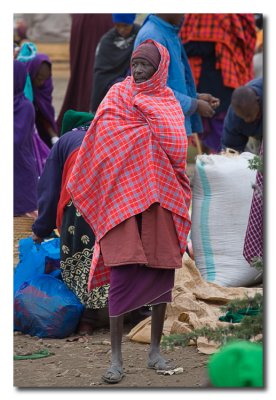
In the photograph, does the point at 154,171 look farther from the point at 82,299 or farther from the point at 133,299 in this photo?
the point at 82,299

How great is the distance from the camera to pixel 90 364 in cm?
516

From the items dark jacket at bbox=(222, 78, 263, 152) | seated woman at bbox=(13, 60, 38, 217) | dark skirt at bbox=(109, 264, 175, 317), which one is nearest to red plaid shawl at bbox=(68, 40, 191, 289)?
dark skirt at bbox=(109, 264, 175, 317)

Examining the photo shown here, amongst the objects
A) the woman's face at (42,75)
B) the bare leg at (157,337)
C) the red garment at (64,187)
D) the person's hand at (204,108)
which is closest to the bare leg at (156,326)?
the bare leg at (157,337)

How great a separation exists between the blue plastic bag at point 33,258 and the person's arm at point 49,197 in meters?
0.46

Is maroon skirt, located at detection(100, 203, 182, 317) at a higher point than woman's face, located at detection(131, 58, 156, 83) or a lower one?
lower

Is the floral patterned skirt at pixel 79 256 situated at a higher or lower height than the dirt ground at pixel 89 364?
higher

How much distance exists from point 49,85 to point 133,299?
4662 mm

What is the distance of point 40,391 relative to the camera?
4.40 m

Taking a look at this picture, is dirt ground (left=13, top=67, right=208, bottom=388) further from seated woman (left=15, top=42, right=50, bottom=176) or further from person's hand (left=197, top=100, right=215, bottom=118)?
seated woman (left=15, top=42, right=50, bottom=176)

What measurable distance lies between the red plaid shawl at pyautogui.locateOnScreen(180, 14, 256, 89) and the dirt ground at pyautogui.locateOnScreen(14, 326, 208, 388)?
11.3 ft

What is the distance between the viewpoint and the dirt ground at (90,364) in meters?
4.77

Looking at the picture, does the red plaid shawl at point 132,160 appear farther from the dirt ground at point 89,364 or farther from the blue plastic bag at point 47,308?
the blue plastic bag at point 47,308

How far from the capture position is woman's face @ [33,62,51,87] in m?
8.91
